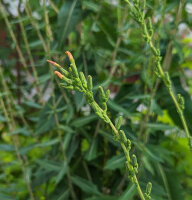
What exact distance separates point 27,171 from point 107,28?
0.56 m

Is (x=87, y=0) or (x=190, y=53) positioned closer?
(x=87, y=0)

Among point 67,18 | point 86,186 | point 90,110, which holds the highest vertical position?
point 67,18

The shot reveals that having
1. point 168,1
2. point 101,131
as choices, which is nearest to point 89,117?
point 101,131

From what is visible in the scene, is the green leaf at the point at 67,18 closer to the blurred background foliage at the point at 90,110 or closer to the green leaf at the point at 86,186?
the blurred background foliage at the point at 90,110

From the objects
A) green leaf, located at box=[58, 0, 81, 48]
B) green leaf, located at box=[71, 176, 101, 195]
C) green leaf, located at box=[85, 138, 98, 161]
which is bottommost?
green leaf, located at box=[71, 176, 101, 195]

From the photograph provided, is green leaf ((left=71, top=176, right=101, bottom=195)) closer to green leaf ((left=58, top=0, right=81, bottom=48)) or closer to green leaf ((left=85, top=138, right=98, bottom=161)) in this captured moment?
green leaf ((left=85, top=138, right=98, bottom=161))

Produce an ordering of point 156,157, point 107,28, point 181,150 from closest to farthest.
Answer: point 156,157, point 107,28, point 181,150

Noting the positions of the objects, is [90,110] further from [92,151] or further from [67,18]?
[67,18]

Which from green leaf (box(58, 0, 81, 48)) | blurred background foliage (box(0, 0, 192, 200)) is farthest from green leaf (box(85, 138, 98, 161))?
green leaf (box(58, 0, 81, 48))

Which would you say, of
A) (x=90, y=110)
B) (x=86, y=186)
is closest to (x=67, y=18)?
(x=90, y=110)

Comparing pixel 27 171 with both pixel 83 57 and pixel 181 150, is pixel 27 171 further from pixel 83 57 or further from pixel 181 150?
pixel 181 150

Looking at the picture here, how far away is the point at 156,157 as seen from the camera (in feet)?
2.79

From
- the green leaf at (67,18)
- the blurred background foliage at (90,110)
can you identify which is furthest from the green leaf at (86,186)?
the green leaf at (67,18)

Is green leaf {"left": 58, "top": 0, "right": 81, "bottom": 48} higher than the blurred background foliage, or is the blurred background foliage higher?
green leaf {"left": 58, "top": 0, "right": 81, "bottom": 48}
